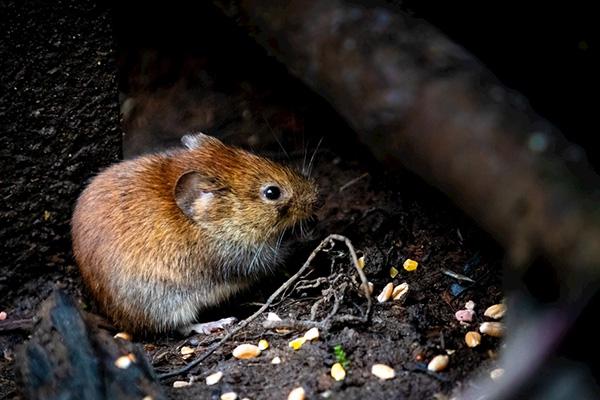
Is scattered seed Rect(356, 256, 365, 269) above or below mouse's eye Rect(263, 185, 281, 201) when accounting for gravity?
below

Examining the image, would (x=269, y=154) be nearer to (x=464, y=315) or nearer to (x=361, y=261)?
(x=361, y=261)

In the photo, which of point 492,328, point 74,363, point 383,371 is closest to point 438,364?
point 383,371

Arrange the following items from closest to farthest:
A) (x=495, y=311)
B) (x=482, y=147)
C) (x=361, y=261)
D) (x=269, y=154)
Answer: (x=482, y=147)
(x=495, y=311)
(x=361, y=261)
(x=269, y=154)

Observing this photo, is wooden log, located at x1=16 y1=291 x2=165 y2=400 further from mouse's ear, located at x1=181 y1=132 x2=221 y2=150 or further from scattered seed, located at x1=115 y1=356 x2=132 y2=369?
mouse's ear, located at x1=181 y1=132 x2=221 y2=150

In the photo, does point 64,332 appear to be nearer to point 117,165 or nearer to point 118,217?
point 118,217

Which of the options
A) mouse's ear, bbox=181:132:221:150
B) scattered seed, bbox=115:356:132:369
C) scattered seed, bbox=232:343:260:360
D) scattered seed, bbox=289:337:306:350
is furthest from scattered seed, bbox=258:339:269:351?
mouse's ear, bbox=181:132:221:150
